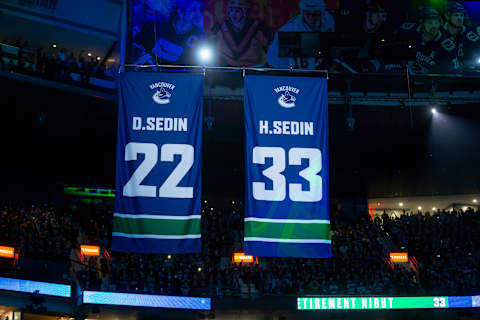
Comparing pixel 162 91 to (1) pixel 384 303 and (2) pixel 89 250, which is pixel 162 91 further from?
(1) pixel 384 303

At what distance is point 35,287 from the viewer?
15992 millimetres

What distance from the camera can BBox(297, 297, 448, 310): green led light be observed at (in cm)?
1714

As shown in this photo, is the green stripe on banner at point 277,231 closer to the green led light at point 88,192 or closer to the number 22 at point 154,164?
the number 22 at point 154,164

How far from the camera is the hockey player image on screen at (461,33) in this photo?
666 inches

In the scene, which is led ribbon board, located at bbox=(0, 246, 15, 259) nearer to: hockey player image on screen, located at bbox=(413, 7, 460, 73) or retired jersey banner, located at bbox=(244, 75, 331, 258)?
retired jersey banner, located at bbox=(244, 75, 331, 258)

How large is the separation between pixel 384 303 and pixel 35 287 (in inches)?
430

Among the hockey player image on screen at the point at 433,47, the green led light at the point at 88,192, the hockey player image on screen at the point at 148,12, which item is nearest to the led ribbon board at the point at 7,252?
the hockey player image on screen at the point at 148,12

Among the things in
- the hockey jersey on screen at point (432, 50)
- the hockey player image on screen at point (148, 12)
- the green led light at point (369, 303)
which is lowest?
the green led light at point (369, 303)

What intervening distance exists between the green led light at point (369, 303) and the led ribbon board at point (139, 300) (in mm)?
3474

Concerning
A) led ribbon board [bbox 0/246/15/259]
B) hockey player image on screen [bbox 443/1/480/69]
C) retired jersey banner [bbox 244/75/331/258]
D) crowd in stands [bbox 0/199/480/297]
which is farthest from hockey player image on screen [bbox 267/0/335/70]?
led ribbon board [bbox 0/246/15/259]

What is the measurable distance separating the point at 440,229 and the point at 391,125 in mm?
5645

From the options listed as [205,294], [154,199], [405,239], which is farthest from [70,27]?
[405,239]

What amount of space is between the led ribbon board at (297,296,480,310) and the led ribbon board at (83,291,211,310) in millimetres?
3562

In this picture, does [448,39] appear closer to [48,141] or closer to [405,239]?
[405,239]
